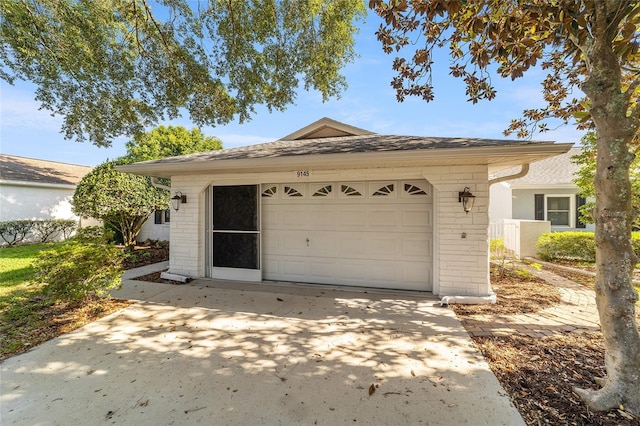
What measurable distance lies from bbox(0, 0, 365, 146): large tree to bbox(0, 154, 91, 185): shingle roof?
693cm

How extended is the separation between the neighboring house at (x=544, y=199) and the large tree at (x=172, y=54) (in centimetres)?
888

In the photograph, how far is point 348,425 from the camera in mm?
2193

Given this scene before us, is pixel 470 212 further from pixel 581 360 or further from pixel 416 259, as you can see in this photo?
pixel 581 360

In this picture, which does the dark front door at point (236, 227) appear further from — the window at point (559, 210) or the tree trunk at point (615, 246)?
the window at point (559, 210)

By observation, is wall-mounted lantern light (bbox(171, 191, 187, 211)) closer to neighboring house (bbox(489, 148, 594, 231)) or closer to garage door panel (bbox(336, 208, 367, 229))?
garage door panel (bbox(336, 208, 367, 229))

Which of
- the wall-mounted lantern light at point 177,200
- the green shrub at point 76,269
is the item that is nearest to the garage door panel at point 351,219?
the wall-mounted lantern light at point 177,200

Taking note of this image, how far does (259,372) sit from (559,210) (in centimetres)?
1372

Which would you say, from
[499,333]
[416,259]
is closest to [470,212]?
[416,259]

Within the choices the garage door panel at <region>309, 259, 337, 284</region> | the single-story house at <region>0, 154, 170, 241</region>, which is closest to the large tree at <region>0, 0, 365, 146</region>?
the garage door panel at <region>309, 259, 337, 284</region>

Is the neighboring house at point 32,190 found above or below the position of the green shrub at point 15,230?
above

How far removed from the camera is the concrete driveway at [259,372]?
7.62ft

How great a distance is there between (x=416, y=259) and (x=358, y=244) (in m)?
1.19

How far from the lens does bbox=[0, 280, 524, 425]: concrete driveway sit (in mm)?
2322

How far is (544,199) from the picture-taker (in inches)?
460
